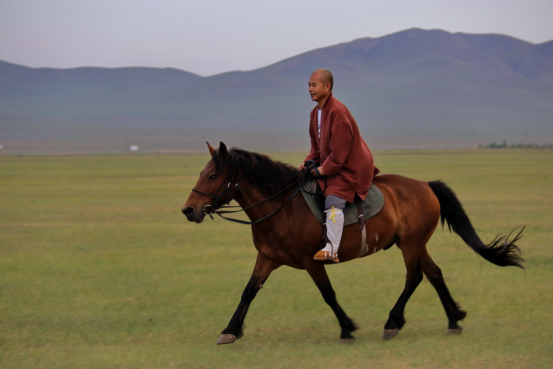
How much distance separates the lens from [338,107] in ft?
22.4

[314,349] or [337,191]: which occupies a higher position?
[337,191]

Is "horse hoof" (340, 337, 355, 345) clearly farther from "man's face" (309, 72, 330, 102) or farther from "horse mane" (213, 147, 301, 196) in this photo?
"man's face" (309, 72, 330, 102)

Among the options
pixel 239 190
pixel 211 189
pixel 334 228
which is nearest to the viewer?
pixel 211 189

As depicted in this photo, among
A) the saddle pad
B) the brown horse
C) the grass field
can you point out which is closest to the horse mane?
the brown horse

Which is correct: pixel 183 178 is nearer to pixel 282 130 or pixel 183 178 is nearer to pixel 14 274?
pixel 14 274

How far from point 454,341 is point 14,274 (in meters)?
6.37

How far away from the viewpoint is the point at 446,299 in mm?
7254

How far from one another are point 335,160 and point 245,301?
1480 mm

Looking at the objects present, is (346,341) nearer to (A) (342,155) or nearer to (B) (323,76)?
(A) (342,155)

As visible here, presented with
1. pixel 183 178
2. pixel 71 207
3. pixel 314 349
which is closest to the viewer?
pixel 314 349

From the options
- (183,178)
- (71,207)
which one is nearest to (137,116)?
(183,178)

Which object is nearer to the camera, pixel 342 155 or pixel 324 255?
pixel 324 255

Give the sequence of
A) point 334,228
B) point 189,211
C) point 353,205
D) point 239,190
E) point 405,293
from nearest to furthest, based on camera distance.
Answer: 1. point 189,211
2. point 334,228
3. point 239,190
4. point 353,205
5. point 405,293

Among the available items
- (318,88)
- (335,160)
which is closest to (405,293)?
(335,160)
